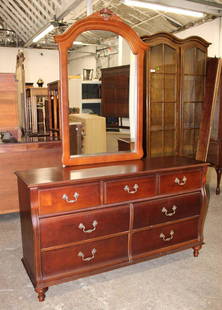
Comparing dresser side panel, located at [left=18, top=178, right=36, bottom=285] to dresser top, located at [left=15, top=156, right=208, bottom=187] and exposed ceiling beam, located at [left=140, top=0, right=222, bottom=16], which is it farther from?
exposed ceiling beam, located at [left=140, top=0, right=222, bottom=16]

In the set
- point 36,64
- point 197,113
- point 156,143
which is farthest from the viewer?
point 36,64

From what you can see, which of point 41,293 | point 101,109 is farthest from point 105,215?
point 101,109

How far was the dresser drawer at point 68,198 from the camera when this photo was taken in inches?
78.0

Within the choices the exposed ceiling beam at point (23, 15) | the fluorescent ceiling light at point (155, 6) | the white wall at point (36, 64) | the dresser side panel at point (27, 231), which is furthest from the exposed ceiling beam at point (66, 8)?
the dresser side panel at point (27, 231)

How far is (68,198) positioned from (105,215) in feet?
1.08

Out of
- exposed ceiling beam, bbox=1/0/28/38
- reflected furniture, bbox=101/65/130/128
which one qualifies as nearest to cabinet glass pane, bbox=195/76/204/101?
reflected furniture, bbox=101/65/130/128

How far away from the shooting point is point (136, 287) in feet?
7.36

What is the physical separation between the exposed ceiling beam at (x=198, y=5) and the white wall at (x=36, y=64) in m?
5.74

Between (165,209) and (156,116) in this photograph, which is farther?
(156,116)

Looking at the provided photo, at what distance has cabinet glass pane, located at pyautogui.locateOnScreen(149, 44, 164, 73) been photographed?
391 cm

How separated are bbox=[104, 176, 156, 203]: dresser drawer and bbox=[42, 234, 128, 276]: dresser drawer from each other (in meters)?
0.32

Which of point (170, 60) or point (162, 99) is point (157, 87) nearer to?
point (162, 99)

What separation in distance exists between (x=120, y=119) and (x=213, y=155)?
2230 mm

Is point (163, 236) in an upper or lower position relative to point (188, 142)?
lower
